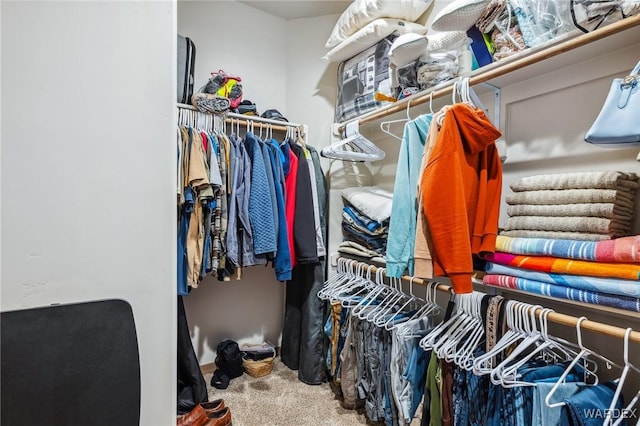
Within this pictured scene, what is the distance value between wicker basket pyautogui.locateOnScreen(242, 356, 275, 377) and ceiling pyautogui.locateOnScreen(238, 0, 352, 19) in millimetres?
2552

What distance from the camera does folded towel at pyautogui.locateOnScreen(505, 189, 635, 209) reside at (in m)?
0.97

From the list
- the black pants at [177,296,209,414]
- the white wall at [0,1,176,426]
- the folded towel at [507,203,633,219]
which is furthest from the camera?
the black pants at [177,296,209,414]

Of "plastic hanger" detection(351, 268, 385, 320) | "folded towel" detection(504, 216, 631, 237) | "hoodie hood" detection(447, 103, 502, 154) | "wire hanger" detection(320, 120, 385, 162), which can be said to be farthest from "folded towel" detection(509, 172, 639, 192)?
"wire hanger" detection(320, 120, 385, 162)

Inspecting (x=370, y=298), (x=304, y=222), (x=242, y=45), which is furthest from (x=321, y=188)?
(x=242, y=45)

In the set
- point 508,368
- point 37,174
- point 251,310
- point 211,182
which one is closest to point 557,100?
point 508,368

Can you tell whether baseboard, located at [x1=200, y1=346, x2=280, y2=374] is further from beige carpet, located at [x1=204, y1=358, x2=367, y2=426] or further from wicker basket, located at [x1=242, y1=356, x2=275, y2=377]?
wicker basket, located at [x1=242, y1=356, x2=275, y2=377]

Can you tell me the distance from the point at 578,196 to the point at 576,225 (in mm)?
91

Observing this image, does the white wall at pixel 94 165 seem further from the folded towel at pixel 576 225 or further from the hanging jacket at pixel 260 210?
the folded towel at pixel 576 225

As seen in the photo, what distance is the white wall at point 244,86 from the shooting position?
2.28 m

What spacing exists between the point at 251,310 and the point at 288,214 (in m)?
0.94

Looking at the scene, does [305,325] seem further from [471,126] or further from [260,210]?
[471,126]

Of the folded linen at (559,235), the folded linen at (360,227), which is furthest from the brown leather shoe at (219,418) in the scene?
the folded linen at (559,235)

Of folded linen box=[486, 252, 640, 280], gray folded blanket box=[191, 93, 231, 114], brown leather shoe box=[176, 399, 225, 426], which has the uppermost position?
gray folded blanket box=[191, 93, 231, 114]

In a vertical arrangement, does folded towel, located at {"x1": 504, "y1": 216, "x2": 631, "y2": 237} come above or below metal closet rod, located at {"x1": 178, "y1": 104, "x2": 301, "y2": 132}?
below
